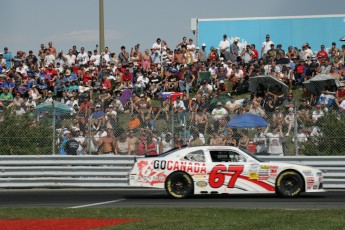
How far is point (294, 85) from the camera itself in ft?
91.3

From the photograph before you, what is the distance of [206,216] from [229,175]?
3867 millimetres

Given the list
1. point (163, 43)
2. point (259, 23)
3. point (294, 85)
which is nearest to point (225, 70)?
point (294, 85)

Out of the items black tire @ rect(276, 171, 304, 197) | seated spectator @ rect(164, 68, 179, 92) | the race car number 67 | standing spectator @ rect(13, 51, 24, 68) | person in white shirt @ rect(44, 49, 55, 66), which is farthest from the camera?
person in white shirt @ rect(44, 49, 55, 66)

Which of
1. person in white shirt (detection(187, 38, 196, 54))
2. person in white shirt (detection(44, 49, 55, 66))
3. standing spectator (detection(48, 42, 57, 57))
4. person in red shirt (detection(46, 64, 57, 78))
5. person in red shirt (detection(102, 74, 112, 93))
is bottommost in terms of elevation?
person in red shirt (detection(102, 74, 112, 93))

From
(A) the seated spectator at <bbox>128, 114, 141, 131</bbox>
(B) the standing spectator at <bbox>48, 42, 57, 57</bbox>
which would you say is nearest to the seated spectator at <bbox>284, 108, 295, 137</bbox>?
(A) the seated spectator at <bbox>128, 114, 141, 131</bbox>

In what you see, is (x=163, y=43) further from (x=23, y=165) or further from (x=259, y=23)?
(x=23, y=165)

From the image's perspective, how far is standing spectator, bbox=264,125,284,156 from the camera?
845 inches

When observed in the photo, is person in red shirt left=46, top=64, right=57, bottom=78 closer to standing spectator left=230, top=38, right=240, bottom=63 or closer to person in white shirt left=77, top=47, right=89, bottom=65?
person in white shirt left=77, top=47, right=89, bottom=65

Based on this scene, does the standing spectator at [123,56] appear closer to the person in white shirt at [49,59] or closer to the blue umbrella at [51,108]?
the person in white shirt at [49,59]

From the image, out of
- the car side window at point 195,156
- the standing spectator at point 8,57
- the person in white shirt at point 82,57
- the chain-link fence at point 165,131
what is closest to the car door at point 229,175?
the car side window at point 195,156

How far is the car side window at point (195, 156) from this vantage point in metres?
18.8

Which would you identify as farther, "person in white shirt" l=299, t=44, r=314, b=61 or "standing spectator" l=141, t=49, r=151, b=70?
"standing spectator" l=141, t=49, r=151, b=70

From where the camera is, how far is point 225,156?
18.8 meters

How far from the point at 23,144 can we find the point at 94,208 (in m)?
7.05
